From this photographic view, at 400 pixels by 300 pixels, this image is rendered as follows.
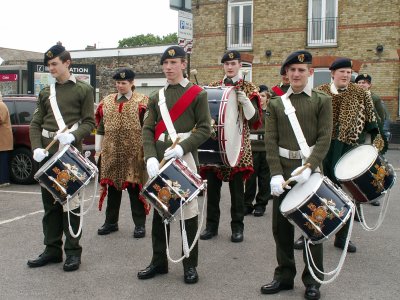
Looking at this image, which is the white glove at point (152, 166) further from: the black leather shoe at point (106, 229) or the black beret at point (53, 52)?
the black leather shoe at point (106, 229)

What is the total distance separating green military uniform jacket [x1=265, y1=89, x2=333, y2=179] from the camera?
425 cm

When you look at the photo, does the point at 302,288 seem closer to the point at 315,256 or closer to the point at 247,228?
the point at 315,256

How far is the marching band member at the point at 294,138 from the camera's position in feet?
14.0

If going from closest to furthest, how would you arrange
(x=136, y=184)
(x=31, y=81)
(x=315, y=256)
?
(x=315, y=256), (x=136, y=184), (x=31, y=81)

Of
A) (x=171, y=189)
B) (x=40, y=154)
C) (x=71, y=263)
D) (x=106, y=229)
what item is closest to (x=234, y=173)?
(x=106, y=229)

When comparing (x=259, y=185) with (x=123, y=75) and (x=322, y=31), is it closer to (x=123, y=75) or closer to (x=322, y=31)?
(x=123, y=75)

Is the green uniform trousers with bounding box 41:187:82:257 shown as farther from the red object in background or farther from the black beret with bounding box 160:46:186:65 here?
the red object in background

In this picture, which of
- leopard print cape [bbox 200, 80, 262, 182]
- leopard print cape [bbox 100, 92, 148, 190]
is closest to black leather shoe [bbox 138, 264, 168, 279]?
leopard print cape [bbox 200, 80, 262, 182]

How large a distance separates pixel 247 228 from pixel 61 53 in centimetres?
321

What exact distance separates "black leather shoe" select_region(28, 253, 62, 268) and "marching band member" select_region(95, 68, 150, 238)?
4.03ft

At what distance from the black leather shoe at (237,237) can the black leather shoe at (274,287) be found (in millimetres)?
1589

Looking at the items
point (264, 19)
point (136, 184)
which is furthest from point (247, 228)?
point (264, 19)

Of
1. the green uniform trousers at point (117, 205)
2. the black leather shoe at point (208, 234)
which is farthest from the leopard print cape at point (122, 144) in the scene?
the black leather shoe at point (208, 234)

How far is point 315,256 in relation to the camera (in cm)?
→ 428
